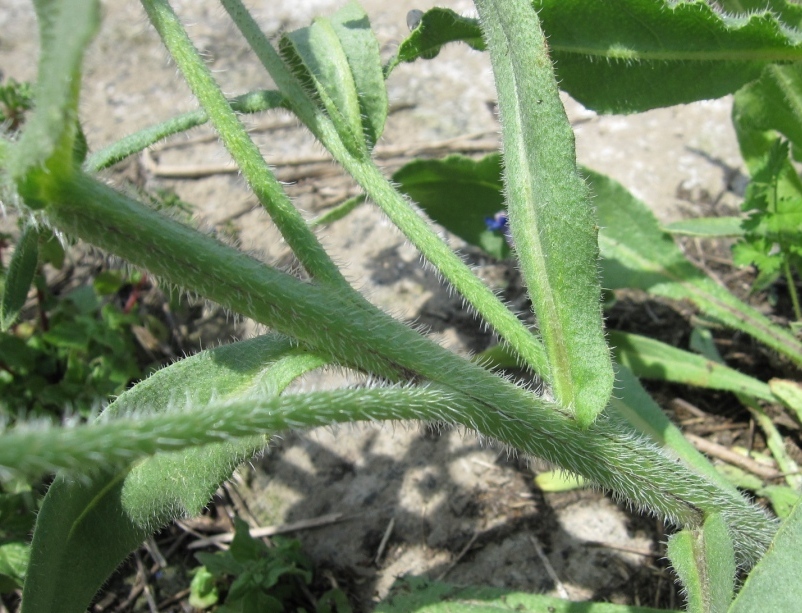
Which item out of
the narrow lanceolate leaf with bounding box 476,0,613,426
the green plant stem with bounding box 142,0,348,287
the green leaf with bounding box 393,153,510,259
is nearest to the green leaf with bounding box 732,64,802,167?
the green leaf with bounding box 393,153,510,259

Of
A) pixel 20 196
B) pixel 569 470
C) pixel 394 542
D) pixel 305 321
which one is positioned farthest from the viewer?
pixel 394 542

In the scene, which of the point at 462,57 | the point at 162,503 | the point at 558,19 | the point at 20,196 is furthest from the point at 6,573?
the point at 462,57

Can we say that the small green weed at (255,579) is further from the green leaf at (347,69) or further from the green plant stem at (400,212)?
the green leaf at (347,69)

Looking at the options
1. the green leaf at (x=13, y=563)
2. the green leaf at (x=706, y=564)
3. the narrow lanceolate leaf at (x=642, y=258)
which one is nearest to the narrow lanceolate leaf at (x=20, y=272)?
the green leaf at (x=13, y=563)

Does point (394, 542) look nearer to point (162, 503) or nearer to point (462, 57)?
point (162, 503)

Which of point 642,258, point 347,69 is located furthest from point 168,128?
point 642,258
